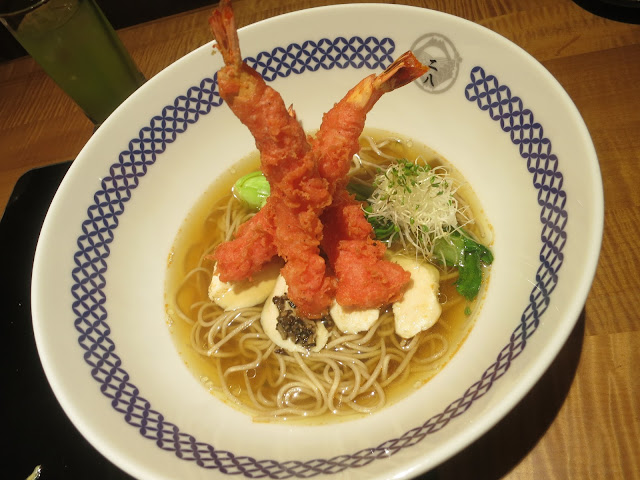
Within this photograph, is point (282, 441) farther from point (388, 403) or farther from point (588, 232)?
point (588, 232)

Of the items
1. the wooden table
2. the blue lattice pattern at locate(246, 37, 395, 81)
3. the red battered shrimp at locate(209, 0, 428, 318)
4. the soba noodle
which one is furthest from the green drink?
the red battered shrimp at locate(209, 0, 428, 318)

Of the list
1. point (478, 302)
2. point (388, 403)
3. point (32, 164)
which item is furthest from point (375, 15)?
point (32, 164)

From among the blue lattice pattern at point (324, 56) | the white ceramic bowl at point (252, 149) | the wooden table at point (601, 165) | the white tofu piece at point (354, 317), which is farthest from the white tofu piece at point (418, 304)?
the blue lattice pattern at point (324, 56)

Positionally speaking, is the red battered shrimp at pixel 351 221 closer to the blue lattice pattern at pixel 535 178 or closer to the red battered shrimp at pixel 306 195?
the red battered shrimp at pixel 306 195

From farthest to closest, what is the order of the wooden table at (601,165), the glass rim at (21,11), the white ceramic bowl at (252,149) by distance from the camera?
the glass rim at (21,11)
the wooden table at (601,165)
the white ceramic bowl at (252,149)

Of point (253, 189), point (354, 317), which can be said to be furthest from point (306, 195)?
point (253, 189)

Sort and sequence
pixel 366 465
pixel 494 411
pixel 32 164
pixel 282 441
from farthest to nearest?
1. pixel 32 164
2. pixel 282 441
3. pixel 366 465
4. pixel 494 411

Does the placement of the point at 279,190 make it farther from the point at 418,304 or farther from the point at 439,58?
the point at 439,58
